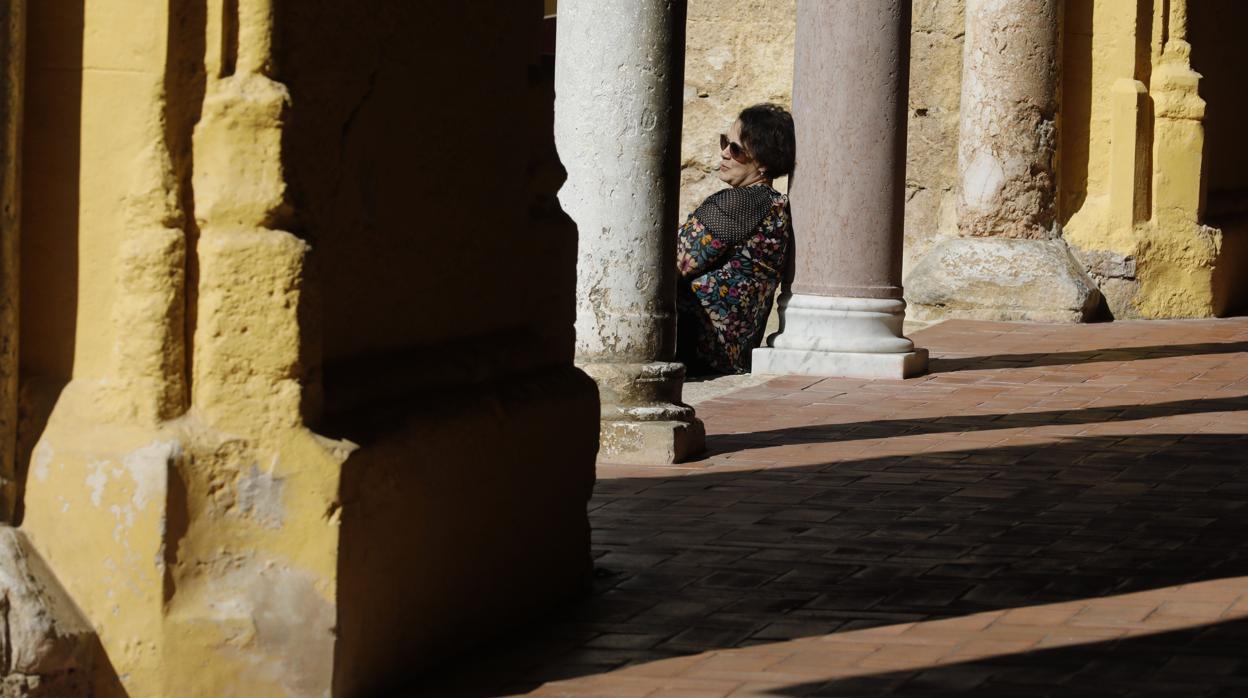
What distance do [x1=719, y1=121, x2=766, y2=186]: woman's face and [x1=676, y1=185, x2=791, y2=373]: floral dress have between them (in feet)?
0.21

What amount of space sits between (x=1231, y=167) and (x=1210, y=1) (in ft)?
3.89

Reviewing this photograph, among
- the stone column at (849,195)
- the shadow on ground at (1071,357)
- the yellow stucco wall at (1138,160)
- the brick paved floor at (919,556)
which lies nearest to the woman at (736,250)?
the stone column at (849,195)

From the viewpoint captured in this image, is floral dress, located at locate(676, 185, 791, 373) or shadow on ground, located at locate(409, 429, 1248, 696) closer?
shadow on ground, located at locate(409, 429, 1248, 696)

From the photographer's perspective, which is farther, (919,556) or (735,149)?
(735,149)

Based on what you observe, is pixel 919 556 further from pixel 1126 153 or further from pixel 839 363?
pixel 1126 153

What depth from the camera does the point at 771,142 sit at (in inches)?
341

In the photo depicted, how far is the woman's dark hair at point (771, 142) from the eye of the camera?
8.68 m

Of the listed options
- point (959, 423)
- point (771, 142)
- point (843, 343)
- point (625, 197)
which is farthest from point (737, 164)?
point (625, 197)

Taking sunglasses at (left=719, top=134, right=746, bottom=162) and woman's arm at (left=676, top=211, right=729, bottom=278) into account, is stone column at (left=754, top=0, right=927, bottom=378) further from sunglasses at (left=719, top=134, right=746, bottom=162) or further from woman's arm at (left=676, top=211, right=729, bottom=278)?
woman's arm at (left=676, top=211, right=729, bottom=278)

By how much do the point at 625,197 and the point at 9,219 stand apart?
3.34 meters

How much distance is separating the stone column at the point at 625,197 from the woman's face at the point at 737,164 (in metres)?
2.38

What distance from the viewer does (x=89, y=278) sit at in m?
3.15

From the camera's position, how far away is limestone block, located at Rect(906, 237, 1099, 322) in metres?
10.8

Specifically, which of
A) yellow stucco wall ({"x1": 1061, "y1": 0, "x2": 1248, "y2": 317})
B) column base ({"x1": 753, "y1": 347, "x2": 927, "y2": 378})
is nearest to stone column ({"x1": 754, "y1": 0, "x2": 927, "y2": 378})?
column base ({"x1": 753, "y1": 347, "x2": 927, "y2": 378})
